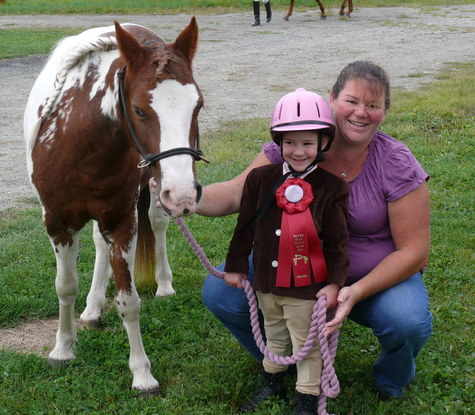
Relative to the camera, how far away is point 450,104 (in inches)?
375

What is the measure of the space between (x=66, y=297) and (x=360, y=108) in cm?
188

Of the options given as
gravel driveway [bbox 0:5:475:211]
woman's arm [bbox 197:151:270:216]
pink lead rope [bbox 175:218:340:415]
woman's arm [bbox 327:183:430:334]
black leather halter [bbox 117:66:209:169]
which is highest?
black leather halter [bbox 117:66:209:169]

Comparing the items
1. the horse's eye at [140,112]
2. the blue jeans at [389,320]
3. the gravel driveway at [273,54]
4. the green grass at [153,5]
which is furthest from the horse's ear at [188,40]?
the green grass at [153,5]

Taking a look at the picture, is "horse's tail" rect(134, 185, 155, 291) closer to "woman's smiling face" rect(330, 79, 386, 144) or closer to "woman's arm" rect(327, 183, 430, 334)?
"woman's smiling face" rect(330, 79, 386, 144)

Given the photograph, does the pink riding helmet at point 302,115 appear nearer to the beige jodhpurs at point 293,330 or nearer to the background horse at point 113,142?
the background horse at point 113,142

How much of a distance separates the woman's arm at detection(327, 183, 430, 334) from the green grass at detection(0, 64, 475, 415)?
2.12ft

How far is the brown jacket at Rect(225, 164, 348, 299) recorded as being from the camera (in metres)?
2.88

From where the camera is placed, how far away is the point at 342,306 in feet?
9.38

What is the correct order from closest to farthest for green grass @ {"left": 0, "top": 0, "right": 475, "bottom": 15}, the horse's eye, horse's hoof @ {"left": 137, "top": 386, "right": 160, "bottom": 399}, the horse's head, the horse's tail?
the horse's head, the horse's eye, horse's hoof @ {"left": 137, "top": 386, "right": 160, "bottom": 399}, the horse's tail, green grass @ {"left": 0, "top": 0, "right": 475, "bottom": 15}

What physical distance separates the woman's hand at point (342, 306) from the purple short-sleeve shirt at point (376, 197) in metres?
0.28

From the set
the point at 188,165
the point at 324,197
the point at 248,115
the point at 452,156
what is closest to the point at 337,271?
the point at 324,197

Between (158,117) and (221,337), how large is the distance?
1.73m

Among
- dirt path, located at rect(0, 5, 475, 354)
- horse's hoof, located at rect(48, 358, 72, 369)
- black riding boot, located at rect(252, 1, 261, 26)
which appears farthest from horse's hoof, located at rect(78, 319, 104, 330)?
black riding boot, located at rect(252, 1, 261, 26)

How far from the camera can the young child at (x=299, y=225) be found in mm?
2848
